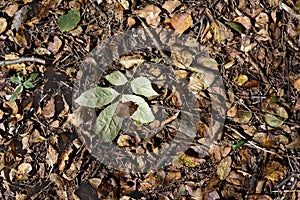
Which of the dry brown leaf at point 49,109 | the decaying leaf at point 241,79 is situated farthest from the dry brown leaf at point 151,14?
the dry brown leaf at point 49,109

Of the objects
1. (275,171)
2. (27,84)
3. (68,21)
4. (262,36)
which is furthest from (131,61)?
(275,171)

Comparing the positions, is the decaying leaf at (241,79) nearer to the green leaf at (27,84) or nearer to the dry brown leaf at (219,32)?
the dry brown leaf at (219,32)

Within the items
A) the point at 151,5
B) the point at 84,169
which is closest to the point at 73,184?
the point at 84,169

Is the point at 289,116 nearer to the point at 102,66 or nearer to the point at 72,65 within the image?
the point at 102,66

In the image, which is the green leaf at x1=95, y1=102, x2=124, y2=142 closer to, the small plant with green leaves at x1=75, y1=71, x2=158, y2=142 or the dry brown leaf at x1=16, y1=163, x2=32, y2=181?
the small plant with green leaves at x1=75, y1=71, x2=158, y2=142

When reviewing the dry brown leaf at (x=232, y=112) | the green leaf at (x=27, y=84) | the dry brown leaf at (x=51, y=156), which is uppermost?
the green leaf at (x=27, y=84)

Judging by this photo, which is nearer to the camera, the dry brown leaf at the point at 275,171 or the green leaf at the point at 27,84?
the dry brown leaf at the point at 275,171

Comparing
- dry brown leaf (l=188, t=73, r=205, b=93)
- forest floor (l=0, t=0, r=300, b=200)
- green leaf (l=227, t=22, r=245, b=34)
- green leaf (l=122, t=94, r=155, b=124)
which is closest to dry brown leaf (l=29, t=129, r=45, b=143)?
forest floor (l=0, t=0, r=300, b=200)

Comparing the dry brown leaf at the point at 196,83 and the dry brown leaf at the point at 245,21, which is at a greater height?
the dry brown leaf at the point at 245,21
